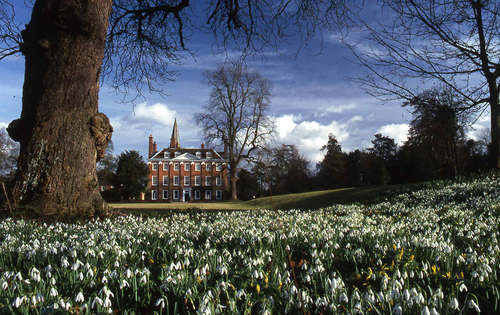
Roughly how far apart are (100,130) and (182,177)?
202 feet

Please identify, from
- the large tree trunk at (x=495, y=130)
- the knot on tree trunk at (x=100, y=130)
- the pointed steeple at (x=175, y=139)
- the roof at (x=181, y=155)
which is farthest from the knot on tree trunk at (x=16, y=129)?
the pointed steeple at (x=175, y=139)

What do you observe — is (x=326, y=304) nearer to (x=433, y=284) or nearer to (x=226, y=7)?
(x=433, y=284)

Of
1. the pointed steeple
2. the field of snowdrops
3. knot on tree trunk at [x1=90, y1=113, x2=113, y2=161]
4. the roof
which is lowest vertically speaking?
the field of snowdrops

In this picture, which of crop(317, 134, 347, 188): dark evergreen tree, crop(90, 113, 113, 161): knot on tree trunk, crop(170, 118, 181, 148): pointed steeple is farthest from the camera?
crop(170, 118, 181, 148): pointed steeple

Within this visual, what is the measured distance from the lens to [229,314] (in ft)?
6.09

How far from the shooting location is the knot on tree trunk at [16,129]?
678 cm

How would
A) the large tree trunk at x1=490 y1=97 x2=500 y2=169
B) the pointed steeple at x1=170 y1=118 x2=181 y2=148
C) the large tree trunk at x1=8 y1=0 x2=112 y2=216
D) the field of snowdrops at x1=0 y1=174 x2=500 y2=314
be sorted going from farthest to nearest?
the pointed steeple at x1=170 y1=118 x2=181 y2=148
the large tree trunk at x1=490 y1=97 x2=500 y2=169
the large tree trunk at x1=8 y1=0 x2=112 y2=216
the field of snowdrops at x1=0 y1=174 x2=500 y2=314

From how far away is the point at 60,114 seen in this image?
6.60m

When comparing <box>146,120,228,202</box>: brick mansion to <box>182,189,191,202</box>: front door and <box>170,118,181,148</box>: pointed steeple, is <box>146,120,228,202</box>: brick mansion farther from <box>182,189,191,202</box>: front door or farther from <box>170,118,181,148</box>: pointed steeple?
<box>170,118,181,148</box>: pointed steeple

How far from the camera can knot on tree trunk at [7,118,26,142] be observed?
6.78 metres

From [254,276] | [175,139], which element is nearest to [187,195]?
[175,139]

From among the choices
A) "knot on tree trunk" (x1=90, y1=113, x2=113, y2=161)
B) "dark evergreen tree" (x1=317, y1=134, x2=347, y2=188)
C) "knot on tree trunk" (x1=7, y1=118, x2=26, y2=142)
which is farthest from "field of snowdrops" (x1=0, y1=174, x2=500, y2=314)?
"dark evergreen tree" (x1=317, y1=134, x2=347, y2=188)

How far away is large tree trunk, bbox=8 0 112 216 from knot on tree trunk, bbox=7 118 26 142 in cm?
2

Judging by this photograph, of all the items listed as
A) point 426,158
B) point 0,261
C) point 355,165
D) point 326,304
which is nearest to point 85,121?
point 0,261
